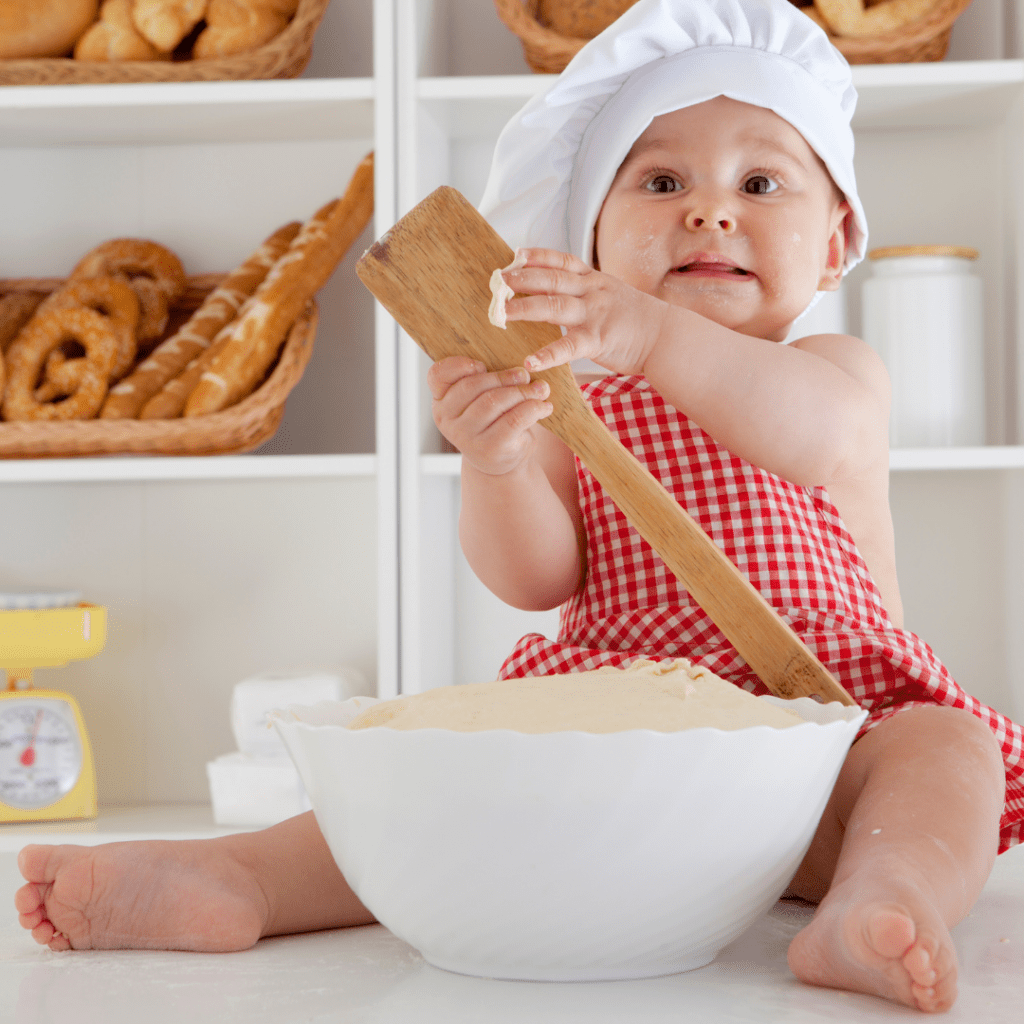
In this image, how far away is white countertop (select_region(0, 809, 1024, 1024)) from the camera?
16.0 inches

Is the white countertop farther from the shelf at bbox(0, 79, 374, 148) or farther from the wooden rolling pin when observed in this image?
the shelf at bbox(0, 79, 374, 148)

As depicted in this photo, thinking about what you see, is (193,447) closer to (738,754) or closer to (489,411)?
(489,411)

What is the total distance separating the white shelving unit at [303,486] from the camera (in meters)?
1.51

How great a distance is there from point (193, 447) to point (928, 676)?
933 millimetres

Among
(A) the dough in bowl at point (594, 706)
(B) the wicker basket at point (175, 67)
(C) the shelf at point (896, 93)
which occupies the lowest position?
(A) the dough in bowl at point (594, 706)

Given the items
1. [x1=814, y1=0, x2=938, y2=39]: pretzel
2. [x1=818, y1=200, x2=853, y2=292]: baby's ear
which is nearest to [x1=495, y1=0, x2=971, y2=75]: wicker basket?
[x1=814, y1=0, x2=938, y2=39]: pretzel

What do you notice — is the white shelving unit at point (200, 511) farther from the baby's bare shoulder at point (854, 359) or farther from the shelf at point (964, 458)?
the baby's bare shoulder at point (854, 359)

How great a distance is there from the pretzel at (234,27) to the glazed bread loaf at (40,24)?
14cm

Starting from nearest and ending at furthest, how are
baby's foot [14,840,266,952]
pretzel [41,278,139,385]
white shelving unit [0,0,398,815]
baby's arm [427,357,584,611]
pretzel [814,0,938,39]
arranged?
baby's foot [14,840,266,952] → baby's arm [427,357,584,611] → pretzel [814,0,938,39] → pretzel [41,278,139,385] → white shelving unit [0,0,398,815]

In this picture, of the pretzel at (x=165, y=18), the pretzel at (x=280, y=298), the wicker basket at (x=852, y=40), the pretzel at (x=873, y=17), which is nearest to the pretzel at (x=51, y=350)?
the pretzel at (x=280, y=298)

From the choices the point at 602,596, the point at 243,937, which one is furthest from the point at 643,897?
the point at 602,596

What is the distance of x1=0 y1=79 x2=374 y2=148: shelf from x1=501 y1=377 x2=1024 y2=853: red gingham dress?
26.0 inches

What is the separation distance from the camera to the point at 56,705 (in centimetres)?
142

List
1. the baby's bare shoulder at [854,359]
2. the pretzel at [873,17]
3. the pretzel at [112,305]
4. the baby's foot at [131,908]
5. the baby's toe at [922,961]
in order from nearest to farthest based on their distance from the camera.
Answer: the baby's toe at [922,961], the baby's foot at [131,908], the baby's bare shoulder at [854,359], the pretzel at [873,17], the pretzel at [112,305]
